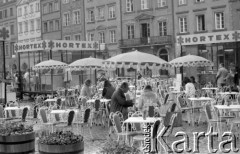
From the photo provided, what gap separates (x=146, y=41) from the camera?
38.7 m

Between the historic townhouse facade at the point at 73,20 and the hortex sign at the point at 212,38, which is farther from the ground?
the historic townhouse facade at the point at 73,20

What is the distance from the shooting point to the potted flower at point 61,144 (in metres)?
6.30

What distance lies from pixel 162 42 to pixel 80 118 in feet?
82.9

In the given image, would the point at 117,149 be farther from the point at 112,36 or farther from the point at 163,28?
the point at 112,36

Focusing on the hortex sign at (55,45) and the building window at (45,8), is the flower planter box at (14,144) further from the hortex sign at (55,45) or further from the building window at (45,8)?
the building window at (45,8)

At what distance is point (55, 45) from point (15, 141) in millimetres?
17315

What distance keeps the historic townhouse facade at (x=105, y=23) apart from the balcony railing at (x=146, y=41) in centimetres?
133

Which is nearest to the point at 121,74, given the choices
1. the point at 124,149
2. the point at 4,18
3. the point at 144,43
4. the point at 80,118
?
the point at 144,43

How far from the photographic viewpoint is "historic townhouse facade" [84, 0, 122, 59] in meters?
42.2

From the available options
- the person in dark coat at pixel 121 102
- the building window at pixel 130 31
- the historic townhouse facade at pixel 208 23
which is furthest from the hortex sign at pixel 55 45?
the person in dark coat at pixel 121 102

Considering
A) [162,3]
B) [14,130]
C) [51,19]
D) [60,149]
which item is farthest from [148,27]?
[60,149]

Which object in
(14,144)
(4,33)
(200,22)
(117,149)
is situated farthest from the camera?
(200,22)

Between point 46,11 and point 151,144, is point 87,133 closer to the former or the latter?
point 151,144

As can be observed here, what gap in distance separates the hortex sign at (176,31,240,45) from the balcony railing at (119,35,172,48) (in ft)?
43.5
